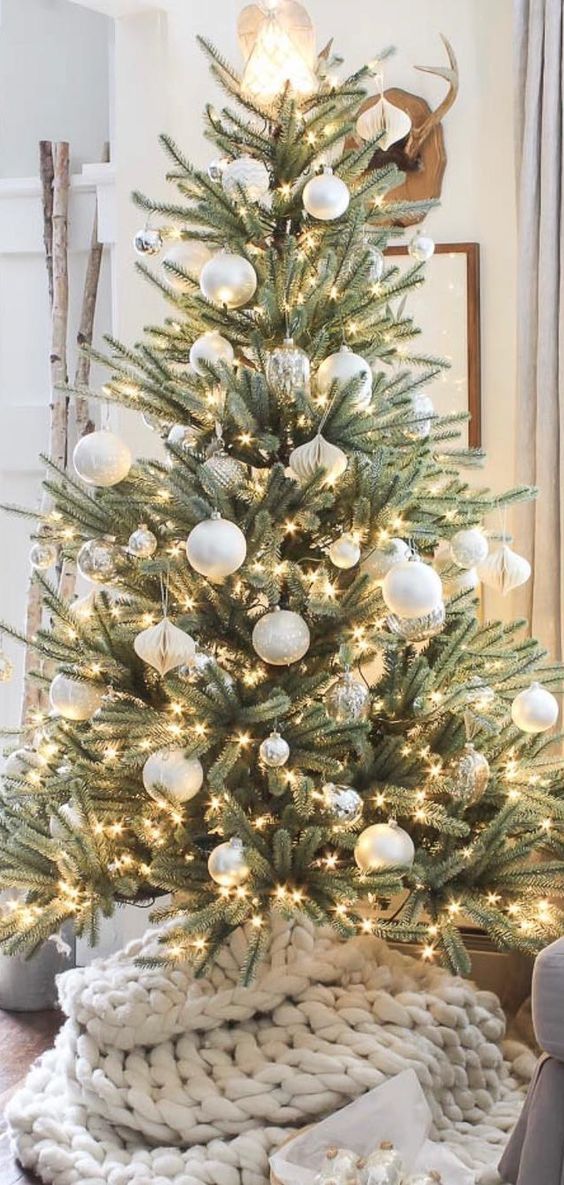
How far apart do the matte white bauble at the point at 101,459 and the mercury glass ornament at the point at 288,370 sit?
0.26m

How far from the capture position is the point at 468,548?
2.17 metres

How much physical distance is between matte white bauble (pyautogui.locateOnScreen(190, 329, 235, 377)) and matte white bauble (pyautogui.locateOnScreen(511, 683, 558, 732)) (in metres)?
0.69

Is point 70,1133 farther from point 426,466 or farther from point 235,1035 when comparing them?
point 426,466

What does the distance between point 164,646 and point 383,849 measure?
0.43 m

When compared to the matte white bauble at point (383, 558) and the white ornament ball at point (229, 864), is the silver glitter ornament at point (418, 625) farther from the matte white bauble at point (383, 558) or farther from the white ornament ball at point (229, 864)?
the white ornament ball at point (229, 864)

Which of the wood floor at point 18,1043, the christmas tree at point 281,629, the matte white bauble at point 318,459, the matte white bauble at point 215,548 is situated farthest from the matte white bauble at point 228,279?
the wood floor at point 18,1043

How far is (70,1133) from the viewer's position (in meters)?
2.02

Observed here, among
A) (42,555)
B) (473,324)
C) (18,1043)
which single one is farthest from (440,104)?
(18,1043)

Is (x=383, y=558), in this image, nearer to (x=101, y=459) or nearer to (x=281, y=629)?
(x=281, y=629)

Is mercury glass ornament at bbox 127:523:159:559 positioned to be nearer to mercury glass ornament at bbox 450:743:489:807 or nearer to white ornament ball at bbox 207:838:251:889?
white ornament ball at bbox 207:838:251:889

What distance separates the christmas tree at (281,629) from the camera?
1.96 m

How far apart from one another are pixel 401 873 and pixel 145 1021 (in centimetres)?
44

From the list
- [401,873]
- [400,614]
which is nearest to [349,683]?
[400,614]

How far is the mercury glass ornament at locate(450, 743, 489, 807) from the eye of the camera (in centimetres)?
202
